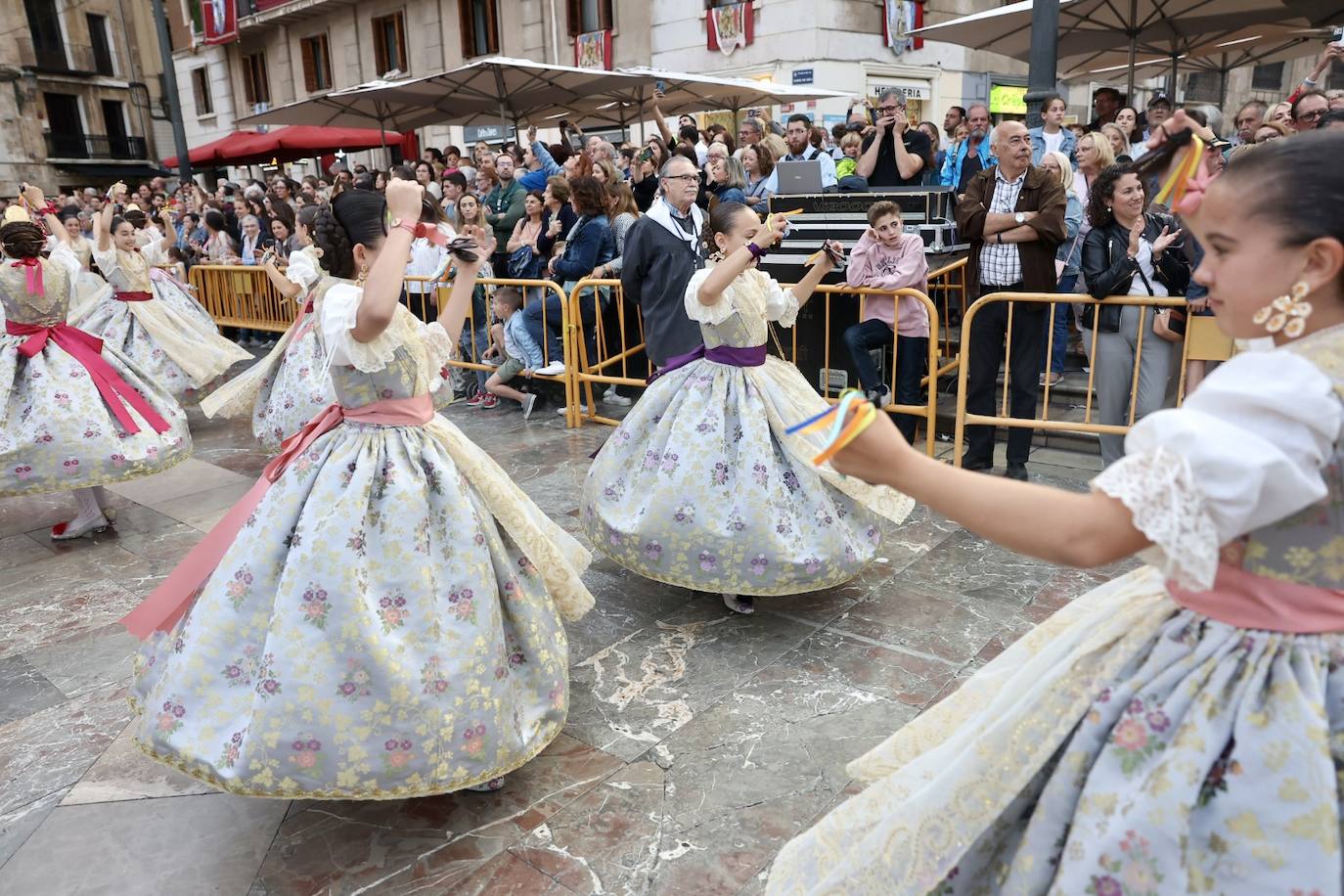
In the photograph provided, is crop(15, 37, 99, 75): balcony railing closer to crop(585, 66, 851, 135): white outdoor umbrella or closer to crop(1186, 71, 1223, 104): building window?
crop(585, 66, 851, 135): white outdoor umbrella

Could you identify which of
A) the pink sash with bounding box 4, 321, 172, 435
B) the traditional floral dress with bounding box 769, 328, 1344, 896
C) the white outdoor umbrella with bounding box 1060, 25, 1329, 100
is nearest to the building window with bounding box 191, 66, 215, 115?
the white outdoor umbrella with bounding box 1060, 25, 1329, 100

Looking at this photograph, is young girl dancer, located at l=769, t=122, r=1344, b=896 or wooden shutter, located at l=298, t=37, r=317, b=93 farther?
wooden shutter, located at l=298, t=37, r=317, b=93

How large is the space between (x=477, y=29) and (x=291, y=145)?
5945 millimetres

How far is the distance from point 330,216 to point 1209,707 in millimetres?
2710

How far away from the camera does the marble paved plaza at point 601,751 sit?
2.68 meters

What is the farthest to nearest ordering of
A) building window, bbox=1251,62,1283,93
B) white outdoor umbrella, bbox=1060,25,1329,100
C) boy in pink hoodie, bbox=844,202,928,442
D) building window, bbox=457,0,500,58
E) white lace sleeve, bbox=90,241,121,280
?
building window, bbox=1251,62,1283,93 → building window, bbox=457,0,500,58 → white outdoor umbrella, bbox=1060,25,1329,100 → white lace sleeve, bbox=90,241,121,280 → boy in pink hoodie, bbox=844,202,928,442

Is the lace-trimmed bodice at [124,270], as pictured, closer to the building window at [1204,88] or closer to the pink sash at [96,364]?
the pink sash at [96,364]

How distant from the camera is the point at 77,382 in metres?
5.37

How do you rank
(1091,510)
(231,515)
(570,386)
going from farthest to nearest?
(570,386), (231,515), (1091,510)

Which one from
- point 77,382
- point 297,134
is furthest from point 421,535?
point 297,134

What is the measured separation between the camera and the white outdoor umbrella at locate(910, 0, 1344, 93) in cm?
897

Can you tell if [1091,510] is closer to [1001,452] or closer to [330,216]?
[330,216]

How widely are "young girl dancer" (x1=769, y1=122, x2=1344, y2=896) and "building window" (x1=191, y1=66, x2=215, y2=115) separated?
3397 centimetres

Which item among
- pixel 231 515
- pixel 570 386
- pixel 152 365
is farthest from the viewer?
pixel 152 365
